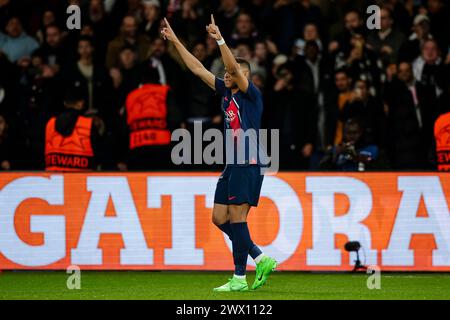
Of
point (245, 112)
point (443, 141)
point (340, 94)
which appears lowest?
point (443, 141)

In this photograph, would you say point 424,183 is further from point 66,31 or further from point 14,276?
point 66,31

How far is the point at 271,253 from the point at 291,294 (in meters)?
2.63

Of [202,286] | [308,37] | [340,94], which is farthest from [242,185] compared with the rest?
[308,37]

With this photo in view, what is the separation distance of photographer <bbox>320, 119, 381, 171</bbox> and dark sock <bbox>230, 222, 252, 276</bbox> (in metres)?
3.49

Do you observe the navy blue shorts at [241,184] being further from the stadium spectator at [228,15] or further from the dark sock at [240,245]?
the stadium spectator at [228,15]

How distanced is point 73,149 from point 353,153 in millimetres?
3537

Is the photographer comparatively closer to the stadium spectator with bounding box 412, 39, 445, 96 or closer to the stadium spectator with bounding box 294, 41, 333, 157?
the stadium spectator with bounding box 294, 41, 333, 157

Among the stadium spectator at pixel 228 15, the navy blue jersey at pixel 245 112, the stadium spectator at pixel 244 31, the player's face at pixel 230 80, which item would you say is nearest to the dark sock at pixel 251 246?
the navy blue jersey at pixel 245 112

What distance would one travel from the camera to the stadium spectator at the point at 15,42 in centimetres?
1781

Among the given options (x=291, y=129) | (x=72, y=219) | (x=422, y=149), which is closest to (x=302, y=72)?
(x=291, y=129)

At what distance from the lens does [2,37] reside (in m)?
17.9

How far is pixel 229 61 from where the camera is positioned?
10.1 metres

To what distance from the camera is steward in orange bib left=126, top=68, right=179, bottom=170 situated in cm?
1525

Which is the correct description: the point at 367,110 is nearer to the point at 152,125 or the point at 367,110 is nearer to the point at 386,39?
the point at 386,39
